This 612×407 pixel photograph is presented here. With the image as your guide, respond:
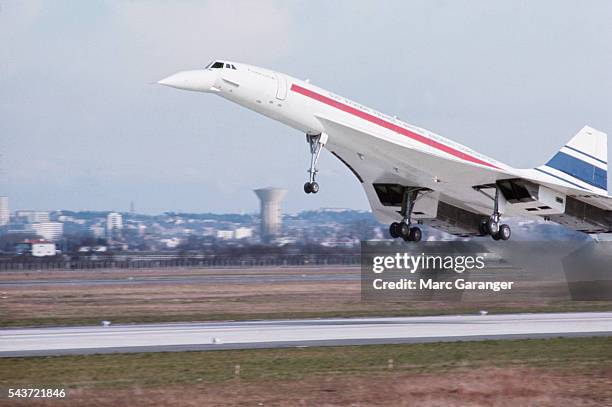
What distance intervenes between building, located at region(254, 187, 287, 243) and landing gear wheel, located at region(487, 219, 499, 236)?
10070cm

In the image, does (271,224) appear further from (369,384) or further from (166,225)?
(369,384)

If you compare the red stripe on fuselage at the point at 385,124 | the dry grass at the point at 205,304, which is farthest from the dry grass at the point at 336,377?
the dry grass at the point at 205,304

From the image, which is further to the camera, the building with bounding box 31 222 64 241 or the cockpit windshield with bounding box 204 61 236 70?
the building with bounding box 31 222 64 241

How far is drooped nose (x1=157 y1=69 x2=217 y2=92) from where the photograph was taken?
2184 cm

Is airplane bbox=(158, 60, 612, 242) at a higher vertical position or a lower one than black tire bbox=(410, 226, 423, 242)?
higher

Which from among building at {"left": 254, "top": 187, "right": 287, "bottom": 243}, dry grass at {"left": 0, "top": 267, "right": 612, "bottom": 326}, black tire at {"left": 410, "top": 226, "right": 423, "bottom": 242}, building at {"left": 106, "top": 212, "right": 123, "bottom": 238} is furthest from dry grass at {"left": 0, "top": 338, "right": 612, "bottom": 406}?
building at {"left": 106, "top": 212, "right": 123, "bottom": 238}

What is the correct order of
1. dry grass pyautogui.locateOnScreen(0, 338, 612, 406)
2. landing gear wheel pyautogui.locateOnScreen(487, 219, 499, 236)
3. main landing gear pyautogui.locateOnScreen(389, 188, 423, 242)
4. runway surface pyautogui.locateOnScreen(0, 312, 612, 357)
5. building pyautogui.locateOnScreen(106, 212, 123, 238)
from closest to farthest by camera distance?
dry grass pyautogui.locateOnScreen(0, 338, 612, 406) → runway surface pyautogui.locateOnScreen(0, 312, 612, 357) → landing gear wheel pyautogui.locateOnScreen(487, 219, 499, 236) → main landing gear pyautogui.locateOnScreen(389, 188, 423, 242) → building pyautogui.locateOnScreen(106, 212, 123, 238)

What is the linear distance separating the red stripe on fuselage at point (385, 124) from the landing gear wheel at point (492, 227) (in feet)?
5.81

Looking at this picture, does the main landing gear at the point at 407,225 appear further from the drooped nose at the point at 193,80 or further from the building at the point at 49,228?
the building at the point at 49,228

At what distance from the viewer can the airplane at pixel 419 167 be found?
23.9 meters

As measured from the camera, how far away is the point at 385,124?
89.1ft

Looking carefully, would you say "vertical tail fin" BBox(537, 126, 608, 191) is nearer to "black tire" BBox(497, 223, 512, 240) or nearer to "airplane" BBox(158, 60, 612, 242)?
"airplane" BBox(158, 60, 612, 242)

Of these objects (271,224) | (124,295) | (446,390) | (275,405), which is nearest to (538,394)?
(446,390)

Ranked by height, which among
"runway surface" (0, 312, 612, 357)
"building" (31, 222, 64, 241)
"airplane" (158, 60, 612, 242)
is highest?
"building" (31, 222, 64, 241)
